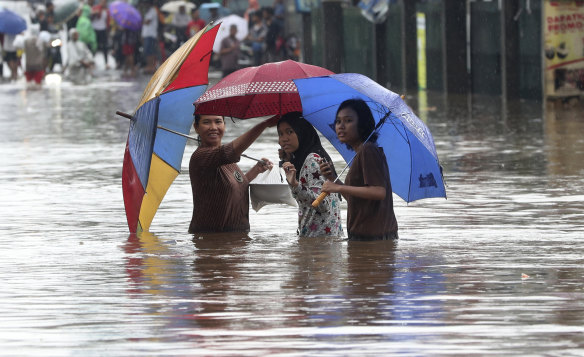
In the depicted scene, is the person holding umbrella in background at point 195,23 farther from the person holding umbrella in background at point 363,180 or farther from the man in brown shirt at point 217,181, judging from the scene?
the person holding umbrella in background at point 363,180

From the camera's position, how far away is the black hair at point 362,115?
29.0 ft

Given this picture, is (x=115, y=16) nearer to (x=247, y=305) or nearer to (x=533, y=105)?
(x=533, y=105)

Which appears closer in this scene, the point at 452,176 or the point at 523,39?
the point at 452,176

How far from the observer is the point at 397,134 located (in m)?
9.19

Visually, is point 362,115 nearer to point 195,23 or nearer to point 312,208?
point 312,208

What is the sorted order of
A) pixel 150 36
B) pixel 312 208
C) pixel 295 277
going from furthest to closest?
pixel 150 36 < pixel 312 208 < pixel 295 277

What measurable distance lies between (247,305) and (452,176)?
6.89 m

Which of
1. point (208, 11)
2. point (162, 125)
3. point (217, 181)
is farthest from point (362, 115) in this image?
point (208, 11)

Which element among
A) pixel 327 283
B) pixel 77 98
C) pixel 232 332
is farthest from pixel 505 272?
pixel 77 98

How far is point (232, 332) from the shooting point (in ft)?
21.8

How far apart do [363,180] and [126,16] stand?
30.3m

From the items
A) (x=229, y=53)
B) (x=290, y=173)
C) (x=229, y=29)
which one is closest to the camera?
(x=290, y=173)

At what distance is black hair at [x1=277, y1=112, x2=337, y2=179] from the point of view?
9.13 meters

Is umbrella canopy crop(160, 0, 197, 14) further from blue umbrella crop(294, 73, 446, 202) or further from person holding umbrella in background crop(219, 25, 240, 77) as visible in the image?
blue umbrella crop(294, 73, 446, 202)
